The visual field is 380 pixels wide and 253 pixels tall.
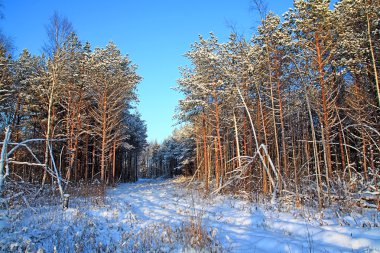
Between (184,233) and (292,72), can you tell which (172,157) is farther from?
(184,233)

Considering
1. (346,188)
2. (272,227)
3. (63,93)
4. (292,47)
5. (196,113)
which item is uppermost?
(292,47)

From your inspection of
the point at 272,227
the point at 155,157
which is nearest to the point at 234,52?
the point at 272,227

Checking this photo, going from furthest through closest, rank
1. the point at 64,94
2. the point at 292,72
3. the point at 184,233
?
the point at 64,94 → the point at 292,72 → the point at 184,233

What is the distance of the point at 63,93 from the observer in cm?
1916

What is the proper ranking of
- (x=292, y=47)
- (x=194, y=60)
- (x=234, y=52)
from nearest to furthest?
1. (x=292, y=47)
2. (x=234, y=52)
3. (x=194, y=60)

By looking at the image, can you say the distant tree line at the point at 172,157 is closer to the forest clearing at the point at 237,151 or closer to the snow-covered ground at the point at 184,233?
the forest clearing at the point at 237,151

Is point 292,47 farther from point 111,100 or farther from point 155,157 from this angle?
point 155,157

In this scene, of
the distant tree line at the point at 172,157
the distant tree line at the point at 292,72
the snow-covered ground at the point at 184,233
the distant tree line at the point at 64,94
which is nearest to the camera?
the snow-covered ground at the point at 184,233

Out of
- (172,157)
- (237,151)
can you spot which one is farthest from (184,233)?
(172,157)

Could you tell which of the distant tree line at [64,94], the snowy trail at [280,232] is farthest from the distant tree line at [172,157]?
the snowy trail at [280,232]

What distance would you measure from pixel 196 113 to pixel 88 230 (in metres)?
14.3

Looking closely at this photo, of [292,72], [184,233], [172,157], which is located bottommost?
[184,233]

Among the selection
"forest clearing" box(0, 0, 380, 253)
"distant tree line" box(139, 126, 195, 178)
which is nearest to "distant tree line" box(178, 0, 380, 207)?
"forest clearing" box(0, 0, 380, 253)

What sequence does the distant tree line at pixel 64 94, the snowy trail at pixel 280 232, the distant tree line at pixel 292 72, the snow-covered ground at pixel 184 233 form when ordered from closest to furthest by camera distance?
the snowy trail at pixel 280 232
the snow-covered ground at pixel 184 233
the distant tree line at pixel 292 72
the distant tree line at pixel 64 94
